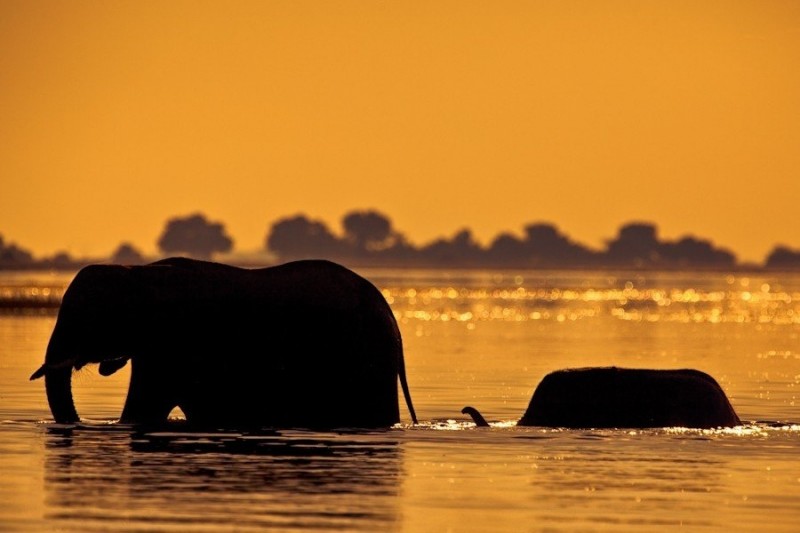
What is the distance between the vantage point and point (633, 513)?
22.0m

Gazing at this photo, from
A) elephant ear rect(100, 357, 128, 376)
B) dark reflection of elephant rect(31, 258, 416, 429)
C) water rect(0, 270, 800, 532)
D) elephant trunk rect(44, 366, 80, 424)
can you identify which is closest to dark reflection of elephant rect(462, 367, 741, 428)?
water rect(0, 270, 800, 532)

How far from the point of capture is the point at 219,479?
953 inches

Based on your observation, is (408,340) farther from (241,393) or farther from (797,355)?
(241,393)

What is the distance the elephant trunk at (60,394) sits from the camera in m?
30.1

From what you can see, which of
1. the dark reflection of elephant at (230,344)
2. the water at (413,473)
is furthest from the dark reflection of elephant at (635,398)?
the dark reflection of elephant at (230,344)

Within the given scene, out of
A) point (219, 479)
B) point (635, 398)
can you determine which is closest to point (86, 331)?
point (219, 479)

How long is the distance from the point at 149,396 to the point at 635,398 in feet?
20.3

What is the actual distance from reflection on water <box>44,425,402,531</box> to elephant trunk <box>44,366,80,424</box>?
30 cm

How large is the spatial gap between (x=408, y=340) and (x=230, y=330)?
34.1 metres

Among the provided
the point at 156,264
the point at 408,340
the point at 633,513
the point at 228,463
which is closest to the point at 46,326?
the point at 408,340

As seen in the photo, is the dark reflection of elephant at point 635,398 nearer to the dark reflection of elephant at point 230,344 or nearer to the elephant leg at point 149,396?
the dark reflection of elephant at point 230,344

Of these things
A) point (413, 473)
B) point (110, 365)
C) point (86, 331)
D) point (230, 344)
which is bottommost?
point (413, 473)

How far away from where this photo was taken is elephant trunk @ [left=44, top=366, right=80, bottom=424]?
98.8 feet

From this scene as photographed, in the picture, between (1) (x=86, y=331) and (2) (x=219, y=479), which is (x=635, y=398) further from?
(2) (x=219, y=479)
